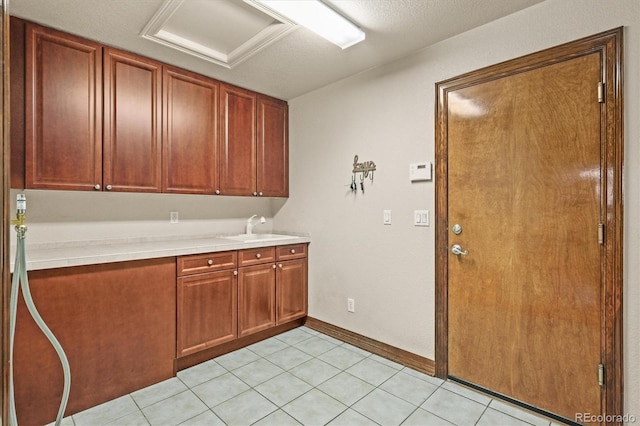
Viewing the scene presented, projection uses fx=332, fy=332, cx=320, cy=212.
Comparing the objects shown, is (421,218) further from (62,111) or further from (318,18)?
(62,111)

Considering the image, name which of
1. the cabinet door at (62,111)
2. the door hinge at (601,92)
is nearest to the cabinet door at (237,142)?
the cabinet door at (62,111)

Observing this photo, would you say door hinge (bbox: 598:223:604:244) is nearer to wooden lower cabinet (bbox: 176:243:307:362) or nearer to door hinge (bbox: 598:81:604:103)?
door hinge (bbox: 598:81:604:103)

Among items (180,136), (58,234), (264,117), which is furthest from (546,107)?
(58,234)

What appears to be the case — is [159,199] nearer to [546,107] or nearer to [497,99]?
[497,99]

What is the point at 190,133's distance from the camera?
2848 millimetres

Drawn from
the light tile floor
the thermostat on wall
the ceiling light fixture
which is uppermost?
the ceiling light fixture

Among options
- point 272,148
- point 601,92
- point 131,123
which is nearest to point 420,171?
point 601,92

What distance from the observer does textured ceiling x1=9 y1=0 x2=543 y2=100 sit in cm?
196

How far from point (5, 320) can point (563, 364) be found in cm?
256

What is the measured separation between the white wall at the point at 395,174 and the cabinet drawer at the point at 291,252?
0.12 metres

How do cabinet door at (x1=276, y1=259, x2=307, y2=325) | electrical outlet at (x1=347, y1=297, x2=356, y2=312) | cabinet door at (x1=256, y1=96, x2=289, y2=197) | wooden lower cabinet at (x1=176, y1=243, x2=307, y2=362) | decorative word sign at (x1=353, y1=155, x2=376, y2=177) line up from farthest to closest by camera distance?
cabinet door at (x1=256, y1=96, x2=289, y2=197) < cabinet door at (x1=276, y1=259, x2=307, y2=325) < electrical outlet at (x1=347, y1=297, x2=356, y2=312) < decorative word sign at (x1=353, y1=155, x2=376, y2=177) < wooden lower cabinet at (x1=176, y1=243, x2=307, y2=362)

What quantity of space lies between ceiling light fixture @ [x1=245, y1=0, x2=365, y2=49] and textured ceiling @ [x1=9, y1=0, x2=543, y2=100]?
5cm

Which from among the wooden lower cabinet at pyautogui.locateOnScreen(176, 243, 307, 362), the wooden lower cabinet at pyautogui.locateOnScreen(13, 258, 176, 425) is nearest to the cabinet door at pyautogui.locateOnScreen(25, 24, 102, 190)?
the wooden lower cabinet at pyautogui.locateOnScreen(13, 258, 176, 425)

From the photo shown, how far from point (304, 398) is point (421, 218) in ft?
4.91
